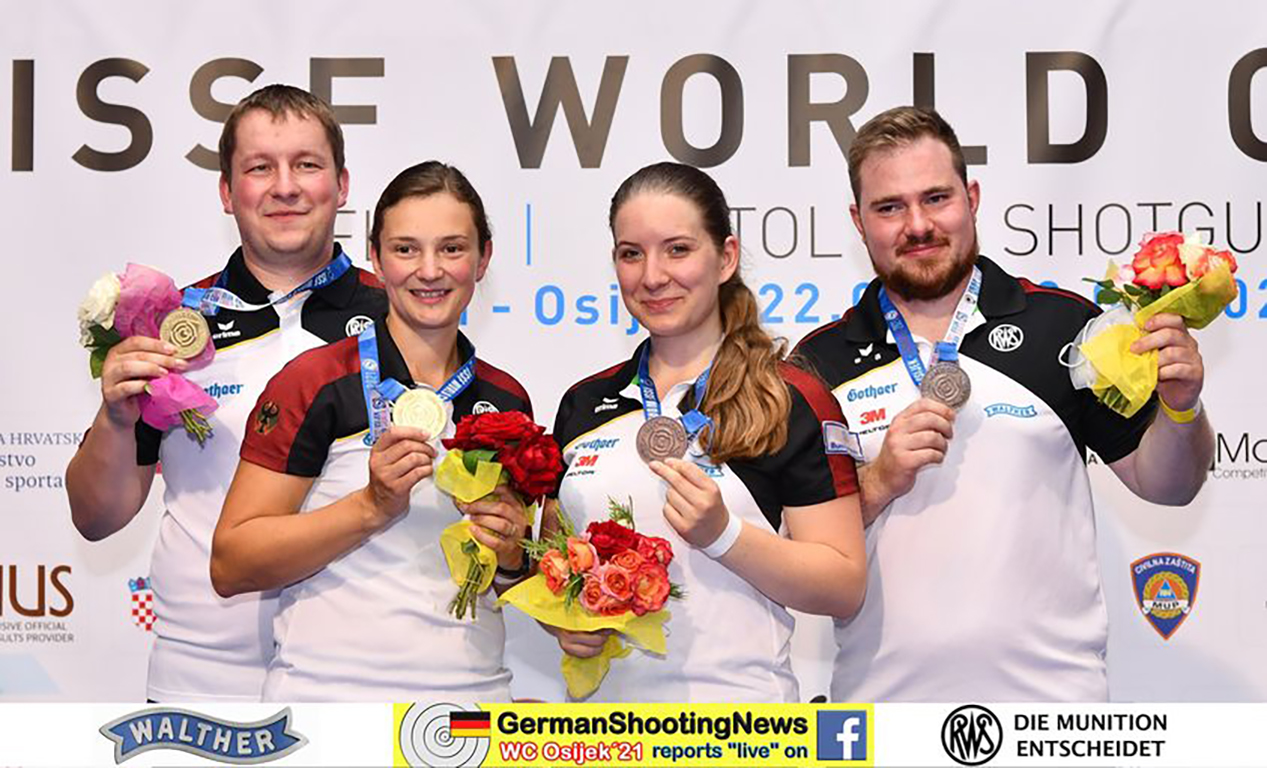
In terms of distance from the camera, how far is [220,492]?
367 centimetres

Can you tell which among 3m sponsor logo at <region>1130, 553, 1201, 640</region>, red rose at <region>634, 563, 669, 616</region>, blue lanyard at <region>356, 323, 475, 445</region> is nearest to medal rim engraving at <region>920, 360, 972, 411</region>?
Answer: red rose at <region>634, 563, 669, 616</region>

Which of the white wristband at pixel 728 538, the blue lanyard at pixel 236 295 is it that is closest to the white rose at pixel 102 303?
the blue lanyard at pixel 236 295

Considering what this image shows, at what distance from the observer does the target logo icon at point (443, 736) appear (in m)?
2.89

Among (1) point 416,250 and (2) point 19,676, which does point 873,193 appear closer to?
(1) point 416,250

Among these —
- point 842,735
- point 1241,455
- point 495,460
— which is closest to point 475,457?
point 495,460

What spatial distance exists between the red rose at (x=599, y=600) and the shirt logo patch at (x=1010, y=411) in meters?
1.14

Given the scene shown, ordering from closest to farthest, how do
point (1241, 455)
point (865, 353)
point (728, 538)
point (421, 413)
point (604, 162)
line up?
point (728, 538) → point (421, 413) → point (865, 353) → point (1241, 455) → point (604, 162)

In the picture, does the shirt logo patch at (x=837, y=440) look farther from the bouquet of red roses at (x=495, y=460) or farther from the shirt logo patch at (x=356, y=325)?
the shirt logo patch at (x=356, y=325)

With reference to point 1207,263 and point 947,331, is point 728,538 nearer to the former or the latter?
point 947,331

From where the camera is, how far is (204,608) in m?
3.71

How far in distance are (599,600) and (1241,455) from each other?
8.08 feet

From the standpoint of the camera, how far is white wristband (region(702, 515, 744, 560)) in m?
3.00

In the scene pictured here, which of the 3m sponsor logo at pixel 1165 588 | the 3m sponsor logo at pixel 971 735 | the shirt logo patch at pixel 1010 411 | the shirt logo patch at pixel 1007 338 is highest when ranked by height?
the shirt logo patch at pixel 1007 338

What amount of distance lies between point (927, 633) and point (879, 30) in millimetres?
1979
